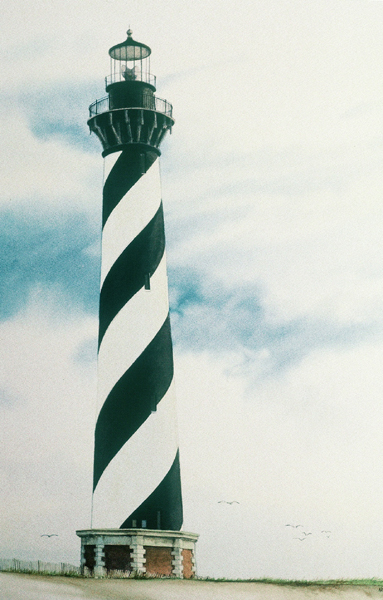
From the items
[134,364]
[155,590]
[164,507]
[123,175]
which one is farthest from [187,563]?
[123,175]

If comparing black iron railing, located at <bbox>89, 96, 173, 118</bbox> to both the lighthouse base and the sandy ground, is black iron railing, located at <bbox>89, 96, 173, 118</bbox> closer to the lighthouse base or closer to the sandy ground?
the lighthouse base

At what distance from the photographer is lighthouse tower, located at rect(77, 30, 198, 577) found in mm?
13266

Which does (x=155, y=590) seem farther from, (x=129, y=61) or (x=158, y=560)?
(x=129, y=61)

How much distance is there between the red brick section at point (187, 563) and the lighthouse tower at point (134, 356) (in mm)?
29

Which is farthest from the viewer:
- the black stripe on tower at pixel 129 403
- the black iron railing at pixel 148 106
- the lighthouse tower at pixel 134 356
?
the black iron railing at pixel 148 106

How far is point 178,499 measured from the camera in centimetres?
1381

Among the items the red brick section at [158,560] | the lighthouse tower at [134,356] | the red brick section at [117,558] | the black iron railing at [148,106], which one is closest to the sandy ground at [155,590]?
the red brick section at [158,560]

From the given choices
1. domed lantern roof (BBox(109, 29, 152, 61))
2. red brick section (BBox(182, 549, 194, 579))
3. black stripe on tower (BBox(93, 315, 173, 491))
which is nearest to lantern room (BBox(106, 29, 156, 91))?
domed lantern roof (BBox(109, 29, 152, 61))

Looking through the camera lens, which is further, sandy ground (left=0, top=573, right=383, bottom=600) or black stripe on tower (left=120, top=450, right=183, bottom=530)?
black stripe on tower (left=120, top=450, right=183, bottom=530)

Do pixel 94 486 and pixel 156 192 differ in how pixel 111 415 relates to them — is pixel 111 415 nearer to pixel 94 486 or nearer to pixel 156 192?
pixel 94 486

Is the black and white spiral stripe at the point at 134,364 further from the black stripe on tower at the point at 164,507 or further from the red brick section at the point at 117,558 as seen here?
the red brick section at the point at 117,558

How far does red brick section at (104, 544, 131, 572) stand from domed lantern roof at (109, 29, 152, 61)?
26.4 feet

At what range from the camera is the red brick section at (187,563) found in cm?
1336

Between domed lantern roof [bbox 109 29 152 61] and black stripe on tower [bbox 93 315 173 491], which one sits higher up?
domed lantern roof [bbox 109 29 152 61]
